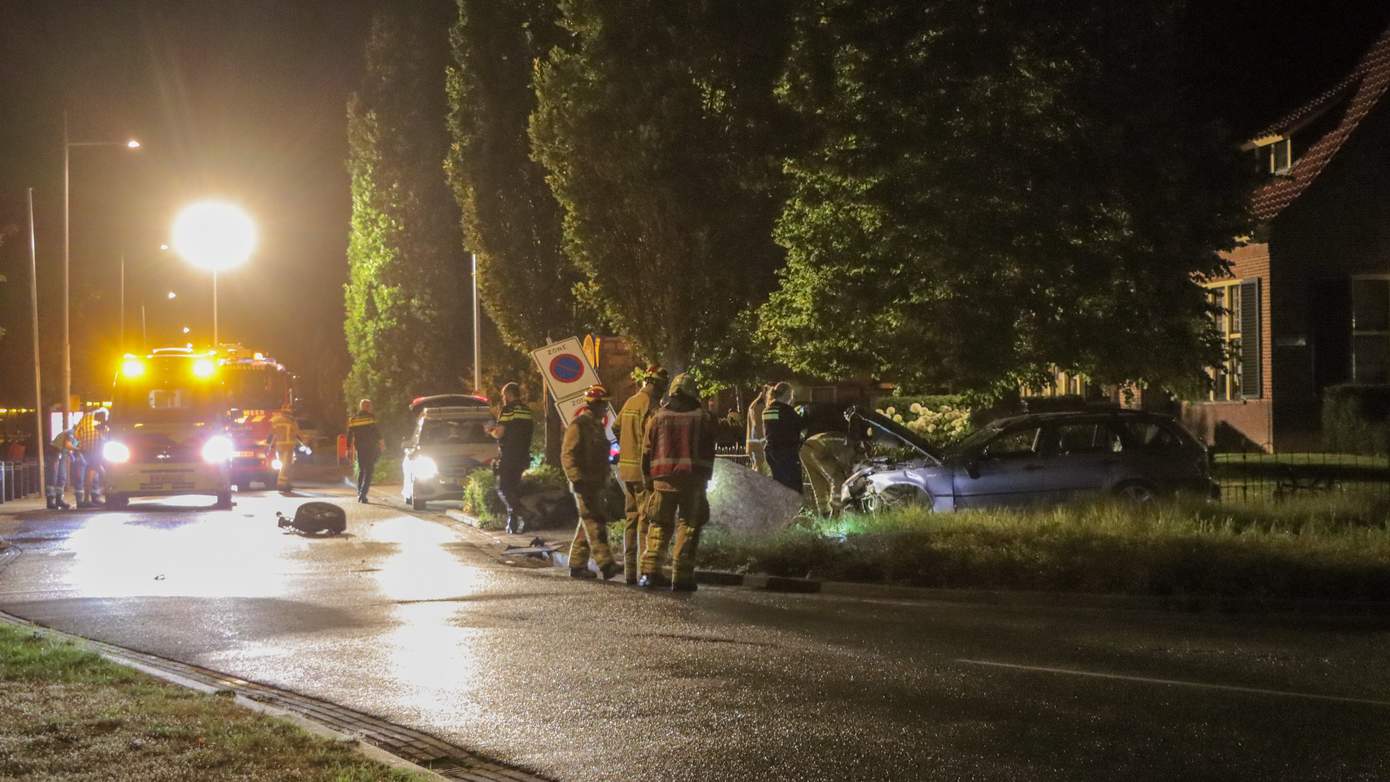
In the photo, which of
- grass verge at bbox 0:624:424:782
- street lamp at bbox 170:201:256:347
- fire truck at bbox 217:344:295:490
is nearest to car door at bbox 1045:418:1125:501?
grass verge at bbox 0:624:424:782

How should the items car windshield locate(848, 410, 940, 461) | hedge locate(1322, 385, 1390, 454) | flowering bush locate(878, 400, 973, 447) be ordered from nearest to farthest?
1. car windshield locate(848, 410, 940, 461)
2. flowering bush locate(878, 400, 973, 447)
3. hedge locate(1322, 385, 1390, 454)

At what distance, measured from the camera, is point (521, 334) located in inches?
1379

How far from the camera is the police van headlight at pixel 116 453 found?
30.1 m

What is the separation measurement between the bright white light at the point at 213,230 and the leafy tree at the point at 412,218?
713cm

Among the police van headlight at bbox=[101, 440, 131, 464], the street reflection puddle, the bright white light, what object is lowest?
the street reflection puddle

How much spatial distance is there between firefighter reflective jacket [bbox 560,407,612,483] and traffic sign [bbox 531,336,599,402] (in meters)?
3.72

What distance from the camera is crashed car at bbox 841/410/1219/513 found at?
63.2 ft

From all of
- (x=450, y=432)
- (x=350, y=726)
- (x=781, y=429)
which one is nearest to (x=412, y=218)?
(x=450, y=432)

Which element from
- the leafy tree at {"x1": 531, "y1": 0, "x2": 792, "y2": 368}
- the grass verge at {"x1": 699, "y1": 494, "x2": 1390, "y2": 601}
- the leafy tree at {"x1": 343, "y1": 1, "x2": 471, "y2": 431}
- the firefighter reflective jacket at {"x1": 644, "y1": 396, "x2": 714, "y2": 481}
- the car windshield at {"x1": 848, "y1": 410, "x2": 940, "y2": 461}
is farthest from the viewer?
the leafy tree at {"x1": 343, "y1": 1, "x2": 471, "y2": 431}

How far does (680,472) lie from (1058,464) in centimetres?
574

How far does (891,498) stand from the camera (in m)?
20.0

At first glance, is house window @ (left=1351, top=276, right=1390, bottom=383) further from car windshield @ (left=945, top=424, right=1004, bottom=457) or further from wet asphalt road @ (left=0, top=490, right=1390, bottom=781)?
wet asphalt road @ (left=0, top=490, right=1390, bottom=781)

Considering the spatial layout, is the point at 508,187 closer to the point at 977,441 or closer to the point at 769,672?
the point at 977,441

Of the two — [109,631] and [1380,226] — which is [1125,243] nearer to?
[1380,226]
